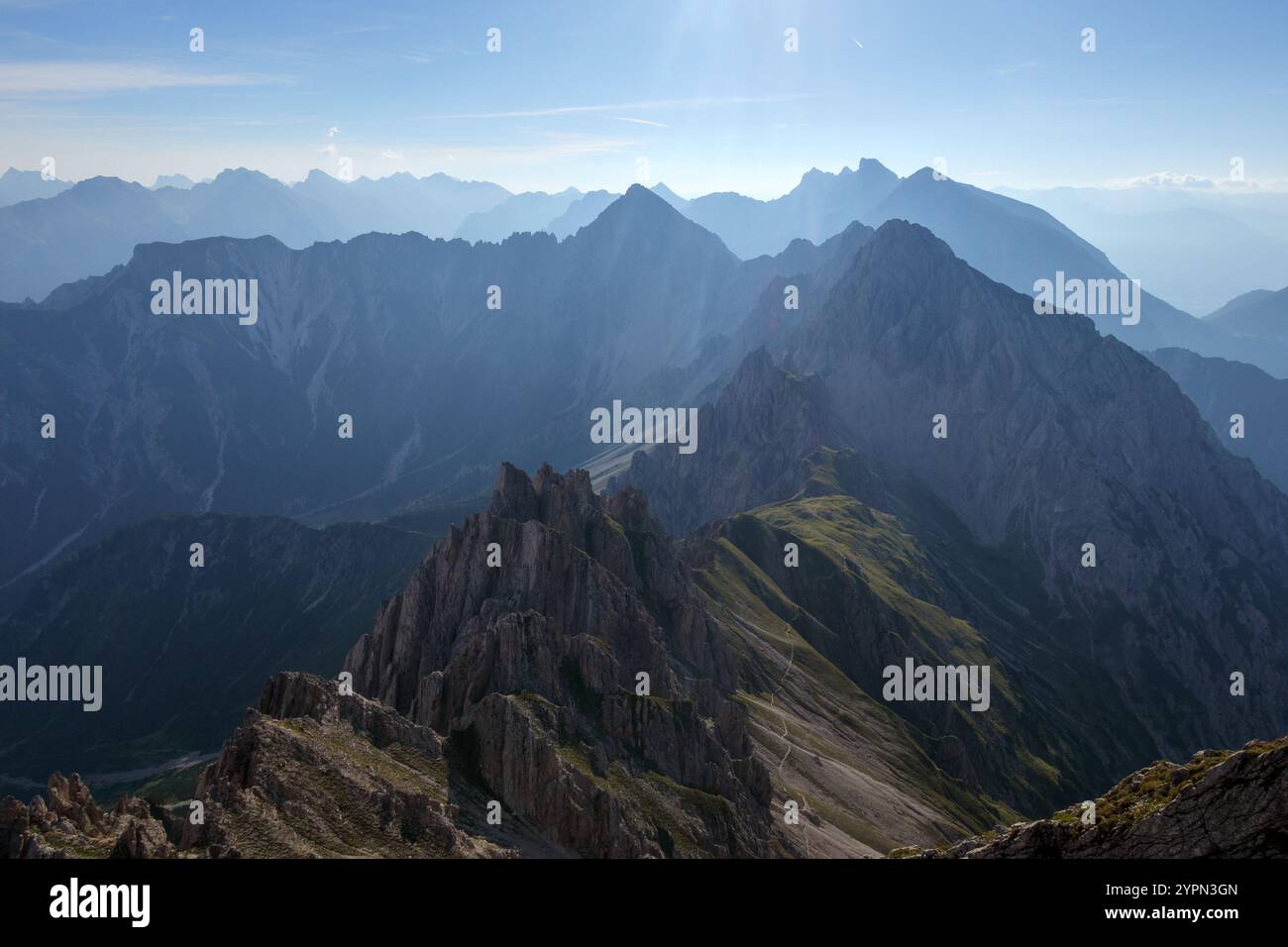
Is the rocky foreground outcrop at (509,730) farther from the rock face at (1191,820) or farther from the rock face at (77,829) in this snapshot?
the rock face at (1191,820)

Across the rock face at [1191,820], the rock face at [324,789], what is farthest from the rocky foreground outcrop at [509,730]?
the rock face at [1191,820]

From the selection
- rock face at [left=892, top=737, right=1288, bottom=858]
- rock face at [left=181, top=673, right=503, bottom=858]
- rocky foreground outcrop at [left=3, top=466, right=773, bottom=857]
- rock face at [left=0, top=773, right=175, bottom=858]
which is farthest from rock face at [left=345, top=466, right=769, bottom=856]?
rock face at [left=892, top=737, right=1288, bottom=858]

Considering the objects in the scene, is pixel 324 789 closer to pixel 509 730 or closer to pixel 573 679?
pixel 509 730

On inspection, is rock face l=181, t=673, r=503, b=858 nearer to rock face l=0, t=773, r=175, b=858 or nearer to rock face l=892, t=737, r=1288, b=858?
rock face l=0, t=773, r=175, b=858

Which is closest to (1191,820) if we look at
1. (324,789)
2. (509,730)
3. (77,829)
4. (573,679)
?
(324,789)
